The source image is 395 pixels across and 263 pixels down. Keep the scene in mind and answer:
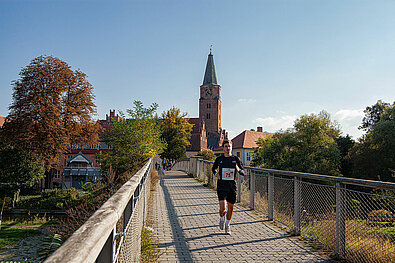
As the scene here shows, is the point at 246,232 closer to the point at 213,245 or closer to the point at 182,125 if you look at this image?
the point at 213,245

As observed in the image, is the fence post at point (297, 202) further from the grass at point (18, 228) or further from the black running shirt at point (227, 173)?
the grass at point (18, 228)

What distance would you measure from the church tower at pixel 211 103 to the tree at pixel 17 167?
3183 inches

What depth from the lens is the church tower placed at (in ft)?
367

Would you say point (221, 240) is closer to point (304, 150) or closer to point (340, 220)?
point (340, 220)

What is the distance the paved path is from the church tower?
102m

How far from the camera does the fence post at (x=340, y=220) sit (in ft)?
16.8

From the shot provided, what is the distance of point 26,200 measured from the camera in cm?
3198

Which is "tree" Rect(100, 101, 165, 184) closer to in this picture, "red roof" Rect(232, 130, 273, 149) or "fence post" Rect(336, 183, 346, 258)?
"fence post" Rect(336, 183, 346, 258)

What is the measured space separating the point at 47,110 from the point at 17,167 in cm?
767

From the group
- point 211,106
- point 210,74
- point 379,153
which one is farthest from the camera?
point 211,106

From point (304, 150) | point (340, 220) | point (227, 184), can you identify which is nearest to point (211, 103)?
point (304, 150)

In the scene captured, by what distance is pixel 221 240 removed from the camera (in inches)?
238

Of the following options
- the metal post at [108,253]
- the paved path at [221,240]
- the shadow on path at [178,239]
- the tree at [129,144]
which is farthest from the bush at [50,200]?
the metal post at [108,253]

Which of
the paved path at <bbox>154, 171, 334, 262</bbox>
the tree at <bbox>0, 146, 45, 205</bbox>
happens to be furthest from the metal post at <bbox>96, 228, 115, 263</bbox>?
the tree at <bbox>0, 146, 45, 205</bbox>
